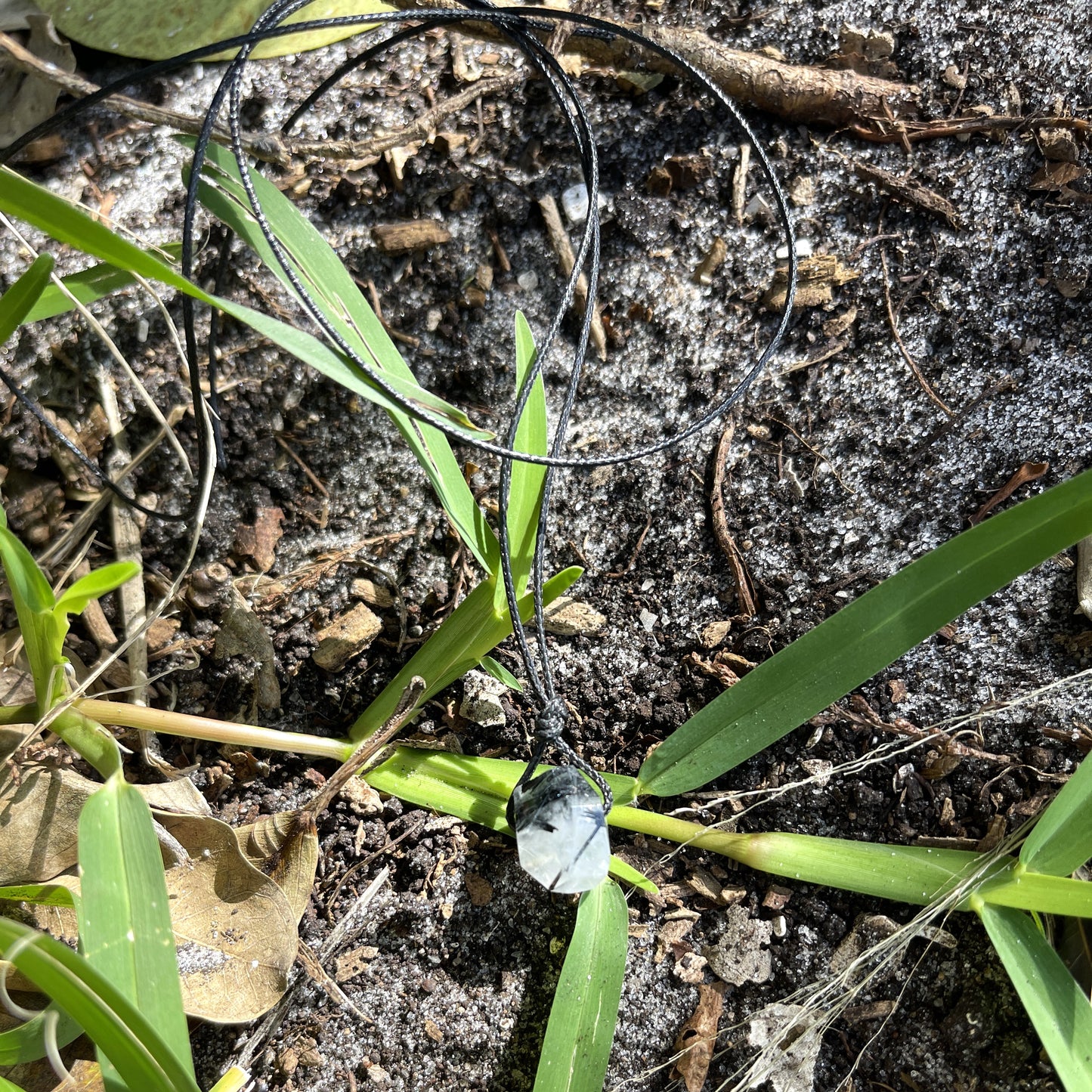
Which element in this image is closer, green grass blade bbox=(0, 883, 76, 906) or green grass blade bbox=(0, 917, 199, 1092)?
green grass blade bbox=(0, 917, 199, 1092)

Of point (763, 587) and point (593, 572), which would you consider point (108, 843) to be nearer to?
point (593, 572)

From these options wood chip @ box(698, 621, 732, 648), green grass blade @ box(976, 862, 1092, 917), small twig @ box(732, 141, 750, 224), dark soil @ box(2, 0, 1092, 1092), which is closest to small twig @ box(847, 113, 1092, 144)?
dark soil @ box(2, 0, 1092, 1092)

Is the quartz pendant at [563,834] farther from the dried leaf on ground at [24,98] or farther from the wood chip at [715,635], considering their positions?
the dried leaf on ground at [24,98]

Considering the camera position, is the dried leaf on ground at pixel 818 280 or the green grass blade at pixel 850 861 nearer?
the green grass blade at pixel 850 861

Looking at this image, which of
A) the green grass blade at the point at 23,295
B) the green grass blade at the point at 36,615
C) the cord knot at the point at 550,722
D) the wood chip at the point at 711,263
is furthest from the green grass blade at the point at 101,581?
the wood chip at the point at 711,263

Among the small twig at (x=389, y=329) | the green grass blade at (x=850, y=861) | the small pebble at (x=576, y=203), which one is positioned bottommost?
the green grass blade at (x=850, y=861)

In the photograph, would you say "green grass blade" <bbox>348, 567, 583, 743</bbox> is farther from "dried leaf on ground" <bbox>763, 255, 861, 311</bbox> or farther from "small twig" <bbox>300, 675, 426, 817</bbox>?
"dried leaf on ground" <bbox>763, 255, 861, 311</bbox>
